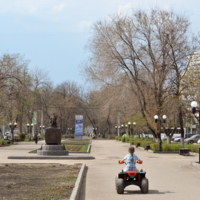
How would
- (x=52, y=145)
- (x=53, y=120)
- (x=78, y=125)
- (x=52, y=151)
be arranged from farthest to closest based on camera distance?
(x=78, y=125) → (x=53, y=120) → (x=52, y=145) → (x=52, y=151)

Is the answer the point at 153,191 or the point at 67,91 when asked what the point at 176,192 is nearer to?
the point at 153,191

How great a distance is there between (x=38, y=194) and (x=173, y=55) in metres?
26.9

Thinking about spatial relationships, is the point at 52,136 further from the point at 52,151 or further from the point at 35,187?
the point at 35,187

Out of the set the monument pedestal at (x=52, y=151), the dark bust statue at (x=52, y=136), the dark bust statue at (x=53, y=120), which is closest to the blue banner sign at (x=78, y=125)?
the dark bust statue at (x=53, y=120)

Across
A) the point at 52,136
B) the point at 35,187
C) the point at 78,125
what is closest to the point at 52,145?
the point at 52,136

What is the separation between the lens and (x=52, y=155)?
916 inches

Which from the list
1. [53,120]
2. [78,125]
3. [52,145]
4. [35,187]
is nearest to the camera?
[35,187]

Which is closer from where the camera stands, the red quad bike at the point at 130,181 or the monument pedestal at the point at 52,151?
the red quad bike at the point at 130,181

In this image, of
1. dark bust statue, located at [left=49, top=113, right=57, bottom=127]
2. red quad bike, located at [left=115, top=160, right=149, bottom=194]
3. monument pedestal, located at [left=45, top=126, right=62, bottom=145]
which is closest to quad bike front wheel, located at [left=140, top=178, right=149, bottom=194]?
red quad bike, located at [left=115, top=160, right=149, bottom=194]

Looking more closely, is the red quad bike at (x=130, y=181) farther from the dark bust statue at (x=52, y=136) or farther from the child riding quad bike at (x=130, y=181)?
the dark bust statue at (x=52, y=136)

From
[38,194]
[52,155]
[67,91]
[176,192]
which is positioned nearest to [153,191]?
[176,192]

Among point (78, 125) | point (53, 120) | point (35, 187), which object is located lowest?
point (35, 187)

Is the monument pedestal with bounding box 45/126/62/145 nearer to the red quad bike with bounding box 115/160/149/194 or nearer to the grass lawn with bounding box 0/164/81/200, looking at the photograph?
the grass lawn with bounding box 0/164/81/200

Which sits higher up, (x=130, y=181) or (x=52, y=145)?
(x=52, y=145)
